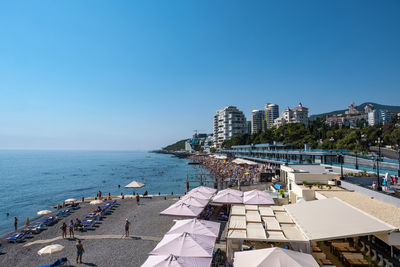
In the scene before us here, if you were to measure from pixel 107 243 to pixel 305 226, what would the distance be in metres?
10.9

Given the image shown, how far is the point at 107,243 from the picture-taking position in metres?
14.1

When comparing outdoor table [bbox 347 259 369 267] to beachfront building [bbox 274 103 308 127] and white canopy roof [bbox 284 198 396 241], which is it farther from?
beachfront building [bbox 274 103 308 127]

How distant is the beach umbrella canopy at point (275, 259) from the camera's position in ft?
23.0

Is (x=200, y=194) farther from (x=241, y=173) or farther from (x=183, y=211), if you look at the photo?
(x=241, y=173)

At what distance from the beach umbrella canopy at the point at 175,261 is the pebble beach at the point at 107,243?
154 inches

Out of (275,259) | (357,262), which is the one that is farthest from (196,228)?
(357,262)

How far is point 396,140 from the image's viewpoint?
5994 centimetres

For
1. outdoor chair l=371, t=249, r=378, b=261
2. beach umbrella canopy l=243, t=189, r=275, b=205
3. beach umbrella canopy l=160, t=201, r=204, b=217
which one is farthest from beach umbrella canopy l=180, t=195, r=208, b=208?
outdoor chair l=371, t=249, r=378, b=261

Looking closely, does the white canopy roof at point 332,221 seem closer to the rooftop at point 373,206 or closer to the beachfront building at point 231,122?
the rooftop at point 373,206

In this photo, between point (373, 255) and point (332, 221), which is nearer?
point (373, 255)

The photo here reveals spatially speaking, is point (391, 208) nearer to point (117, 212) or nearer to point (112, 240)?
point (112, 240)

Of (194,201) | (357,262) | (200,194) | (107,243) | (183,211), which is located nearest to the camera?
(357,262)

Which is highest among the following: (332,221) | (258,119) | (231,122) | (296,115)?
(258,119)

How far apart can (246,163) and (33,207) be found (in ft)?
125
